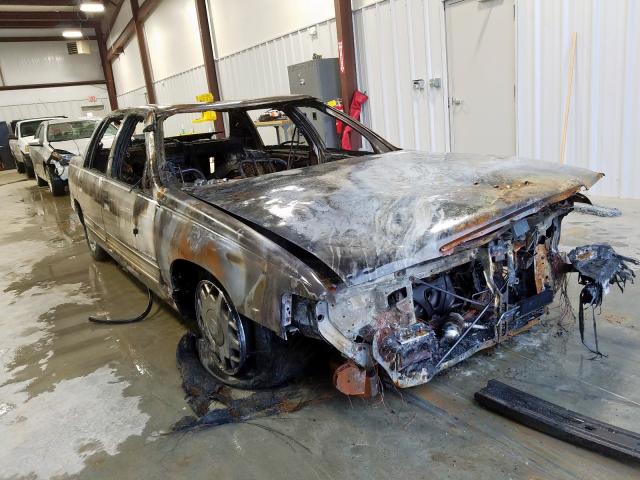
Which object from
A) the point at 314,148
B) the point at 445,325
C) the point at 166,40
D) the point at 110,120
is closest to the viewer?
the point at 445,325

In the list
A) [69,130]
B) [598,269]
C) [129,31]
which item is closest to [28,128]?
[69,130]

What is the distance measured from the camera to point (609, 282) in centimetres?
239

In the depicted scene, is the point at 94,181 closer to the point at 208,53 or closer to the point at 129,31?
the point at 208,53

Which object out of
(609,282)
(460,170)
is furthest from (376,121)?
(609,282)

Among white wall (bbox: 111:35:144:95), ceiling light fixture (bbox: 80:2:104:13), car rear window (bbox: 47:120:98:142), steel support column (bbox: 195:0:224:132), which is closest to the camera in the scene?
car rear window (bbox: 47:120:98:142)

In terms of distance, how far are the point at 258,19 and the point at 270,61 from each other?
0.93 meters

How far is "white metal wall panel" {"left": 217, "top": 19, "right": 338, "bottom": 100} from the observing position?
8.45 metres

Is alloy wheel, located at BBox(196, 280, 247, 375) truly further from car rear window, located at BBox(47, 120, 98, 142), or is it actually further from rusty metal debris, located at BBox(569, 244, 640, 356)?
car rear window, located at BBox(47, 120, 98, 142)

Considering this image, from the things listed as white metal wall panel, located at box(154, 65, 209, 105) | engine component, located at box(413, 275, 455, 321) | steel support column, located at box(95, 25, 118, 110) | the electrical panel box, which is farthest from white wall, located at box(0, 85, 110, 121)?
engine component, located at box(413, 275, 455, 321)

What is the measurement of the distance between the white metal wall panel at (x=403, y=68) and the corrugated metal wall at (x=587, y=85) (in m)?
1.18

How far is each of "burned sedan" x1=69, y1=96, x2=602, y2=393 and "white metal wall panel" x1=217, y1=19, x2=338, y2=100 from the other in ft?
18.5

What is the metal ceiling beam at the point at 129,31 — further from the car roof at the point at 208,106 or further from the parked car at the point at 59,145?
the car roof at the point at 208,106

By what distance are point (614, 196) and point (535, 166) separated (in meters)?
3.25

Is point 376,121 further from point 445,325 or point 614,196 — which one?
point 445,325
